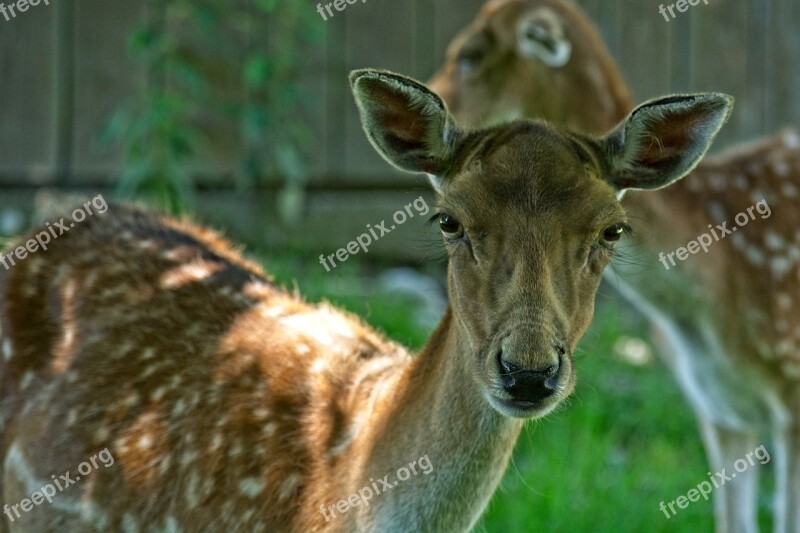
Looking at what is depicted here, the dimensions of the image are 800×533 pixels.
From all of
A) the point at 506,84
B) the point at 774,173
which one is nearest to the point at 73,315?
the point at 506,84

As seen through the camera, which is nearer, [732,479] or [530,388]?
[530,388]

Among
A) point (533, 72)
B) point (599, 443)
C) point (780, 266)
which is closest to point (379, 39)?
point (533, 72)

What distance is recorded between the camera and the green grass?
568cm

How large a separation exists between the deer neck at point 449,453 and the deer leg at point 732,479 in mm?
2799

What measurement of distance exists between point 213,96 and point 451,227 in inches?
188

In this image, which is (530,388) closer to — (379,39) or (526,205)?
(526,205)

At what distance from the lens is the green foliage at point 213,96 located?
280 inches

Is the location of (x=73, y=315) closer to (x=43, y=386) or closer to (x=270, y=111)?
(x=43, y=386)

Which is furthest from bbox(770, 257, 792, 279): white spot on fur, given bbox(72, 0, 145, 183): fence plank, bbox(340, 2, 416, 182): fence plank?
bbox(72, 0, 145, 183): fence plank

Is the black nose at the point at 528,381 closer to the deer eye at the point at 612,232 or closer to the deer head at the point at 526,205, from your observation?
the deer head at the point at 526,205

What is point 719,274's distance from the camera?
5.64m

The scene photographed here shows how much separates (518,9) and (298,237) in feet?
7.55

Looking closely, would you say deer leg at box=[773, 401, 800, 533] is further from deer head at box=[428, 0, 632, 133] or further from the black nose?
the black nose

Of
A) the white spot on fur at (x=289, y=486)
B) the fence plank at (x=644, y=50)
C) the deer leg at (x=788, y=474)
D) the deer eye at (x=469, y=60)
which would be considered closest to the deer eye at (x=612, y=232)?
the white spot on fur at (x=289, y=486)
